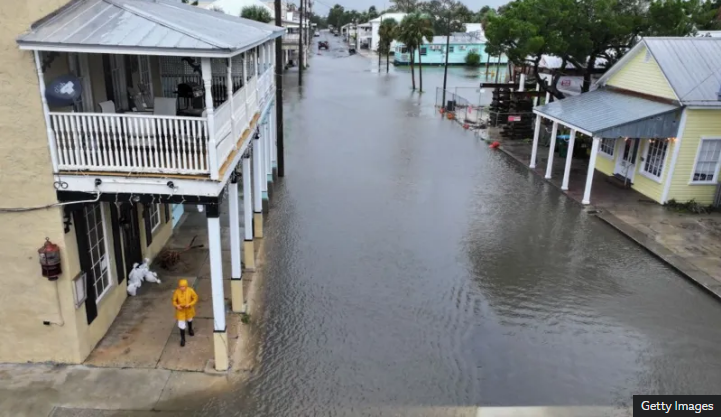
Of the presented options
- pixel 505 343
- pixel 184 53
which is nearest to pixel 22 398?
pixel 184 53

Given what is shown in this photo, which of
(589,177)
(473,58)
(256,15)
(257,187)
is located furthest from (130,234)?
(473,58)

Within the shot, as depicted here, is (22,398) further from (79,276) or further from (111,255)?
(111,255)

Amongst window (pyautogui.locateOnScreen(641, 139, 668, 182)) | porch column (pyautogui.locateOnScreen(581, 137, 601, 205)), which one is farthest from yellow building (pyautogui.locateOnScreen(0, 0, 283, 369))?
window (pyautogui.locateOnScreen(641, 139, 668, 182))

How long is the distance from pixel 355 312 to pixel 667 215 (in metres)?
11.5

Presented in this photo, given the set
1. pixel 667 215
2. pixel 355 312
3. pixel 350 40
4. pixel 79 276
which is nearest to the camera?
pixel 79 276

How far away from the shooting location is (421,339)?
10.2 metres

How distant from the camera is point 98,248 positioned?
382 inches

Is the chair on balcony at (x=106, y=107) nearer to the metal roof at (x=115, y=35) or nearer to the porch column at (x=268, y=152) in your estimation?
the metal roof at (x=115, y=35)

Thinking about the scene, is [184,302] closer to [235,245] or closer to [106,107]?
[235,245]

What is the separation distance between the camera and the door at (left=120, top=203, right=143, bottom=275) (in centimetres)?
1078

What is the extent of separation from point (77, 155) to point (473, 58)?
72.5 metres

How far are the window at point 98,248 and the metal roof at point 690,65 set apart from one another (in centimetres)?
1681

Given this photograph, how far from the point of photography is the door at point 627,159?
19.9 metres

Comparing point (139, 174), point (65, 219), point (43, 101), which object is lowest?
point (65, 219)
